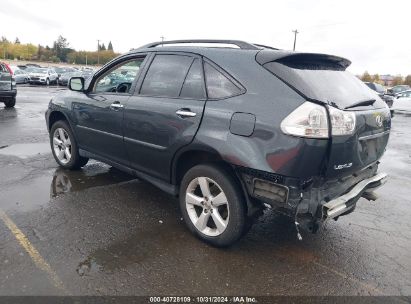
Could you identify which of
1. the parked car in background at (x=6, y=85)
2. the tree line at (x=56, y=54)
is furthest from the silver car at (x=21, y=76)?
the tree line at (x=56, y=54)

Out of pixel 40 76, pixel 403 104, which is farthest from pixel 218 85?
pixel 40 76

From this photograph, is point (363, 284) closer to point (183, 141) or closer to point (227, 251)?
point (227, 251)

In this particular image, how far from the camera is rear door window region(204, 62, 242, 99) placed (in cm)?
311

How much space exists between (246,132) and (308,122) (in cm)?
49

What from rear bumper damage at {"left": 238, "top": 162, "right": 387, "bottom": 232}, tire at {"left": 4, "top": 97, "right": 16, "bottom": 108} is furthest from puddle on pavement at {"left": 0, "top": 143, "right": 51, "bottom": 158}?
tire at {"left": 4, "top": 97, "right": 16, "bottom": 108}

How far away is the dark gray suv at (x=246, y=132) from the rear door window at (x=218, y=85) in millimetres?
10

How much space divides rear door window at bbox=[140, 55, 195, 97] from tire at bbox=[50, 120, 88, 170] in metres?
1.75

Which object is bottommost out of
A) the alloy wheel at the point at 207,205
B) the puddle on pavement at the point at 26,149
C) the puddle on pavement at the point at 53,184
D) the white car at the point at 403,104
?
the puddle on pavement at the point at 53,184

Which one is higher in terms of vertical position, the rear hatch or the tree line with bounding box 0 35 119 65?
the tree line with bounding box 0 35 119 65

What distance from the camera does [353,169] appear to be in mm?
3090

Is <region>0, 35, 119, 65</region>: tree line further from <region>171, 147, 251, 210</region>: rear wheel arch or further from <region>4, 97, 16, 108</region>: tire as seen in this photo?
<region>171, 147, 251, 210</region>: rear wheel arch

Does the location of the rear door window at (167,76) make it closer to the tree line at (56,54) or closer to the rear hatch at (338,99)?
the rear hatch at (338,99)

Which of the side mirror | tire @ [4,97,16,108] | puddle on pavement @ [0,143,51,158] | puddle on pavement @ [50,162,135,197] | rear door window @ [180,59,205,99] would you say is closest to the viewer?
rear door window @ [180,59,205,99]

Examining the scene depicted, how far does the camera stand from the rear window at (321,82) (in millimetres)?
2846
